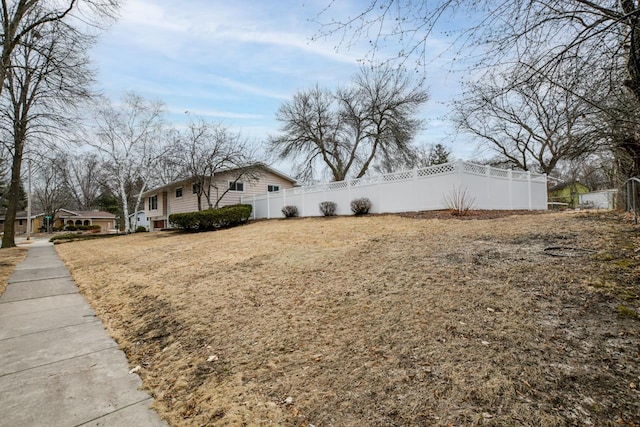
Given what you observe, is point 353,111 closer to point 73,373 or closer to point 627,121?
point 627,121

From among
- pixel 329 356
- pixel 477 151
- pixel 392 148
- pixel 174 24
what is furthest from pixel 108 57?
pixel 477 151

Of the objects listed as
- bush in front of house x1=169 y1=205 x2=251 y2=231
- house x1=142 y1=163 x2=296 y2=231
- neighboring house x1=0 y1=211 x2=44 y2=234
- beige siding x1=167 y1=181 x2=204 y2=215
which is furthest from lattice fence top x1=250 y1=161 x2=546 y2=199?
neighboring house x1=0 y1=211 x2=44 y2=234

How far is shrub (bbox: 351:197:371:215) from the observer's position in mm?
12500

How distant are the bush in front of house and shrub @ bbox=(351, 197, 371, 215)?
6.75 metres

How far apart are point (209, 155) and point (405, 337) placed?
1675cm

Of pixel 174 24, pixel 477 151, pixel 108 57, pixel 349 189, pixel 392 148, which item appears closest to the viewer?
pixel 174 24

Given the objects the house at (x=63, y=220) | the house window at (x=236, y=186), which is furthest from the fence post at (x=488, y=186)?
the house at (x=63, y=220)

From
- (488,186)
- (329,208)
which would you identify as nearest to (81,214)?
(329,208)

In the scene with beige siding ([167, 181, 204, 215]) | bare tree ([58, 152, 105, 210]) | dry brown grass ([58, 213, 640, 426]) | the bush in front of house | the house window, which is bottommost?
dry brown grass ([58, 213, 640, 426])

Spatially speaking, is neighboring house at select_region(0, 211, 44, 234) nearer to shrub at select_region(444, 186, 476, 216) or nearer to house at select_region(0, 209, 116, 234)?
house at select_region(0, 209, 116, 234)

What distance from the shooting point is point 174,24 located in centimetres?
666

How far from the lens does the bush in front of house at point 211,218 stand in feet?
49.4

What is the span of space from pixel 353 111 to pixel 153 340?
19.9 m

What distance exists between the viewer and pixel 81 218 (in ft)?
151
